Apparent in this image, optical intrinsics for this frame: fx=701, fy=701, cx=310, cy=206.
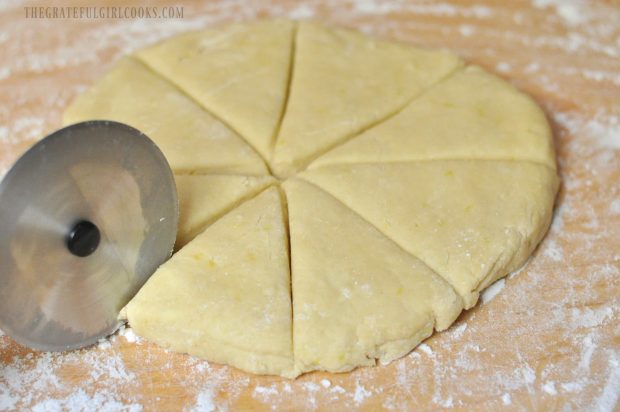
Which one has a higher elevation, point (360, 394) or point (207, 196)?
point (207, 196)

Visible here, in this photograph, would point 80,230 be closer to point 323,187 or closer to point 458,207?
point 323,187

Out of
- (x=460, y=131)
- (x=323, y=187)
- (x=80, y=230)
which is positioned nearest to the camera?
(x=80, y=230)

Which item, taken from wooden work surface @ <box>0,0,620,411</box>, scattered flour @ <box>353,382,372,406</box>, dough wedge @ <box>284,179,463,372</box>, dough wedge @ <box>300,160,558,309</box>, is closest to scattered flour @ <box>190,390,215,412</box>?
wooden work surface @ <box>0,0,620,411</box>

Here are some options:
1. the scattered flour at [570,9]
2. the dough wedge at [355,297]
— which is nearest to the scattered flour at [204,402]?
the dough wedge at [355,297]

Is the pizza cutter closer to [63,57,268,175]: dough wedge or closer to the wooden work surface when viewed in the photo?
the wooden work surface

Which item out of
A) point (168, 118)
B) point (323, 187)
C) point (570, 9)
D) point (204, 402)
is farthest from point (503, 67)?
point (204, 402)

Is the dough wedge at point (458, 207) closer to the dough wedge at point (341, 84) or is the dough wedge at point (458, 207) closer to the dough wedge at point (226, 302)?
the dough wedge at point (341, 84)

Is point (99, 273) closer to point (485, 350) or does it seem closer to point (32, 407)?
point (32, 407)
